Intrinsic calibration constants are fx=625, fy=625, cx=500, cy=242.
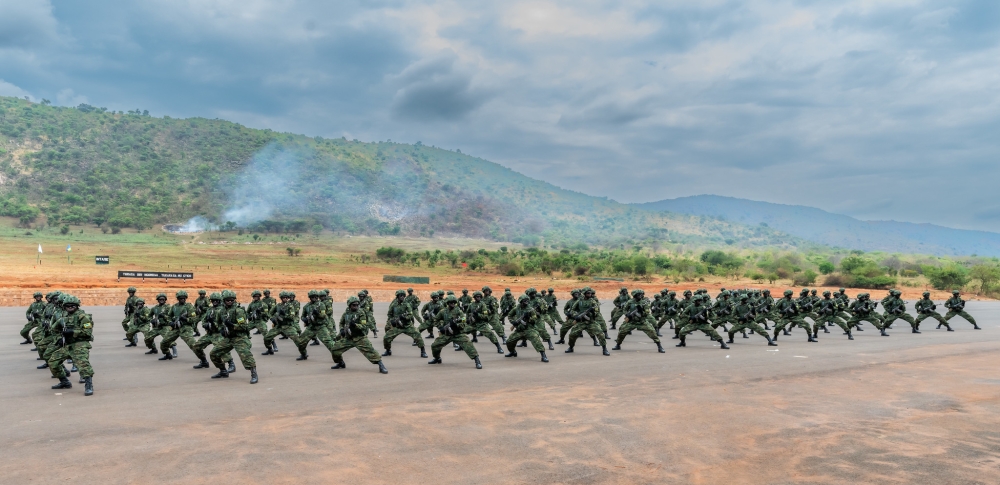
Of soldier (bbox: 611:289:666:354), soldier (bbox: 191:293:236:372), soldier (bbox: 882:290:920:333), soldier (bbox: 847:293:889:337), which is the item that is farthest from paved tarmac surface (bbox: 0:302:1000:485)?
soldier (bbox: 882:290:920:333)

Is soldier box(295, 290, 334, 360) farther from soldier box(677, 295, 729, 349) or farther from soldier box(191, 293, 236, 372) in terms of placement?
soldier box(677, 295, 729, 349)

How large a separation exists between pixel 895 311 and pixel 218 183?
4633 inches

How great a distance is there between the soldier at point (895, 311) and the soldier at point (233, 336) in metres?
22.6

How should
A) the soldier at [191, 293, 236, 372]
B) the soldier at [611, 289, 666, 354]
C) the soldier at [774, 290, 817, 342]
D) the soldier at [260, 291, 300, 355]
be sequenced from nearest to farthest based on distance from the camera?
the soldier at [191, 293, 236, 372] → the soldier at [260, 291, 300, 355] → the soldier at [611, 289, 666, 354] → the soldier at [774, 290, 817, 342]

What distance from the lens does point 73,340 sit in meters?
10.7

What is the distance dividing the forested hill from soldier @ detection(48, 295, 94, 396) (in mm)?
91138

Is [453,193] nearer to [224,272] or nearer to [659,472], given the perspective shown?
[224,272]

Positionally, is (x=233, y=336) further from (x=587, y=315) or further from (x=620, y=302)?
(x=620, y=302)

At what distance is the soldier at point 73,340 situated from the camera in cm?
1061

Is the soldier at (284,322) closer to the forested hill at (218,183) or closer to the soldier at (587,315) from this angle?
the soldier at (587,315)

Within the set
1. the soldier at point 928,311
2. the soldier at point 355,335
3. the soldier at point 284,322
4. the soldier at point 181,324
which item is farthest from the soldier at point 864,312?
the soldier at point 181,324

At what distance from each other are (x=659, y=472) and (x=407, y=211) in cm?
13832

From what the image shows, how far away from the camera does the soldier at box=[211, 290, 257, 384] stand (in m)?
11.9

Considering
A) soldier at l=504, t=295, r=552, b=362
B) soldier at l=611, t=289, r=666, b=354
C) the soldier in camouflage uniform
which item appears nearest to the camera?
the soldier in camouflage uniform
